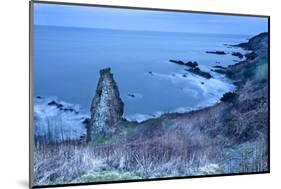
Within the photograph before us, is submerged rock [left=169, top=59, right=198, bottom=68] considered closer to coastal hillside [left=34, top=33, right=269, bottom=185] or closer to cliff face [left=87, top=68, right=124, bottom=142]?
coastal hillside [left=34, top=33, right=269, bottom=185]

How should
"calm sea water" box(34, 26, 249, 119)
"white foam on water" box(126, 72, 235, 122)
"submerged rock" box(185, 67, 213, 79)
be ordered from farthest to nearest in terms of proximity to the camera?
"submerged rock" box(185, 67, 213, 79), "white foam on water" box(126, 72, 235, 122), "calm sea water" box(34, 26, 249, 119)

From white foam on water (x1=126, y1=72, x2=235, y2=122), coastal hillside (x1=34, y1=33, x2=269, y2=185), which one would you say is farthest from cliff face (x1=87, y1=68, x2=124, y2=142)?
white foam on water (x1=126, y1=72, x2=235, y2=122)

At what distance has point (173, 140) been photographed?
4242 millimetres

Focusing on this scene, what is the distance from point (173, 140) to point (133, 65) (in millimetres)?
616

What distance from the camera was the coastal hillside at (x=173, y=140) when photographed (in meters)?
4.01

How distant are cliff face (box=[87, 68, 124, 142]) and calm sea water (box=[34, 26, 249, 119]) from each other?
43mm

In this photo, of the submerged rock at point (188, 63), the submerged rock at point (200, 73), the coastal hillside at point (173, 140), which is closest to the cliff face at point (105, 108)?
the coastal hillside at point (173, 140)

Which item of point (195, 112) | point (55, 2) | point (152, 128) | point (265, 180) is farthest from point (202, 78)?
point (55, 2)

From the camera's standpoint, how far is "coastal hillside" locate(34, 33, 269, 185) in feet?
13.1

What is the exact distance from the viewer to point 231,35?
4445mm

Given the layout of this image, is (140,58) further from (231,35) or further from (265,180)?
(265,180)

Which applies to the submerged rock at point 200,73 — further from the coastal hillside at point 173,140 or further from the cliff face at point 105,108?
the cliff face at point 105,108

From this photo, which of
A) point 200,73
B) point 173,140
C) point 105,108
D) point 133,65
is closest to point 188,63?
point 200,73
